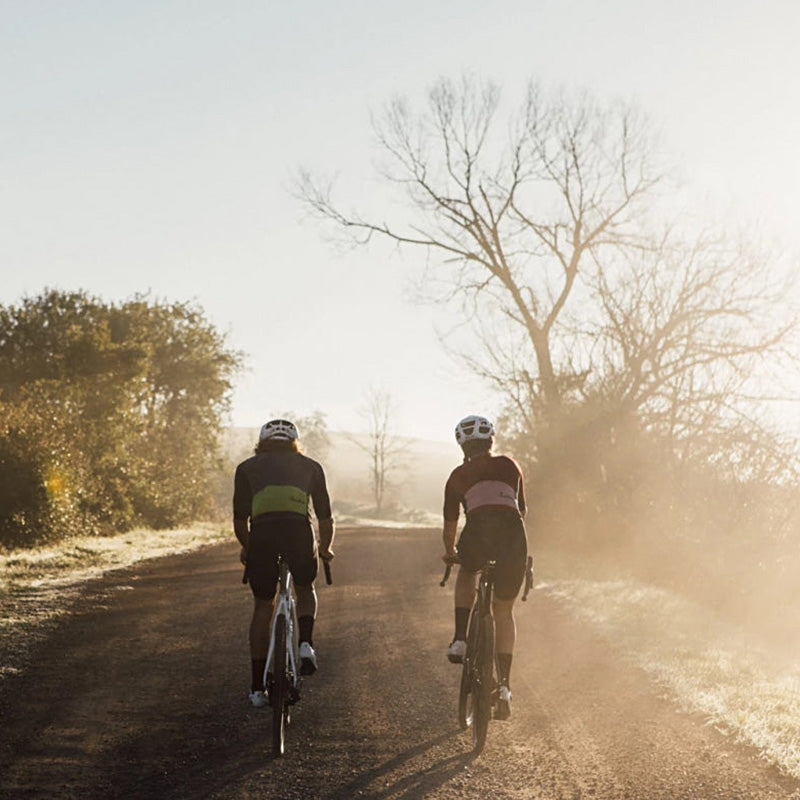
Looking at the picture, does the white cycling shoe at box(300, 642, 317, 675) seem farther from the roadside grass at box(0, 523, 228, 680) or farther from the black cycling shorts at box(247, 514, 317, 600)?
the roadside grass at box(0, 523, 228, 680)

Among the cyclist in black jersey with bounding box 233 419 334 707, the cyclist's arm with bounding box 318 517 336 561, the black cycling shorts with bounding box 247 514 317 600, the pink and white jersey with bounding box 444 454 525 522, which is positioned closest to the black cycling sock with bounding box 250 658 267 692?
the cyclist in black jersey with bounding box 233 419 334 707

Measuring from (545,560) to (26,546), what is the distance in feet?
37.4

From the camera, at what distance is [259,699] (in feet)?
22.1

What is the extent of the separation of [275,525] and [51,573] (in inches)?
418

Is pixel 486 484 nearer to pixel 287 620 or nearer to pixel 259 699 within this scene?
pixel 287 620

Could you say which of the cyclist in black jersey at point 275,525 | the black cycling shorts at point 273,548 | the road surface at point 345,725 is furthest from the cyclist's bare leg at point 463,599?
the black cycling shorts at point 273,548

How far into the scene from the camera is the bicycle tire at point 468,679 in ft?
23.6

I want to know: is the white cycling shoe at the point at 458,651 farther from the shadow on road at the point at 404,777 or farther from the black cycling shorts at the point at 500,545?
the shadow on road at the point at 404,777

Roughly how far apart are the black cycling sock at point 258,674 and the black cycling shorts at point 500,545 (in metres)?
1.76

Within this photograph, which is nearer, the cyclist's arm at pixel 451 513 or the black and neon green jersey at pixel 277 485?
the black and neon green jersey at pixel 277 485

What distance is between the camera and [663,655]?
10.9m

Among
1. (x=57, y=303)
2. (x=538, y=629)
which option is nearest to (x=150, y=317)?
(x=57, y=303)

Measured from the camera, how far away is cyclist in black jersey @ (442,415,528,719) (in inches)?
285

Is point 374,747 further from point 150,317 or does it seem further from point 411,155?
point 150,317
